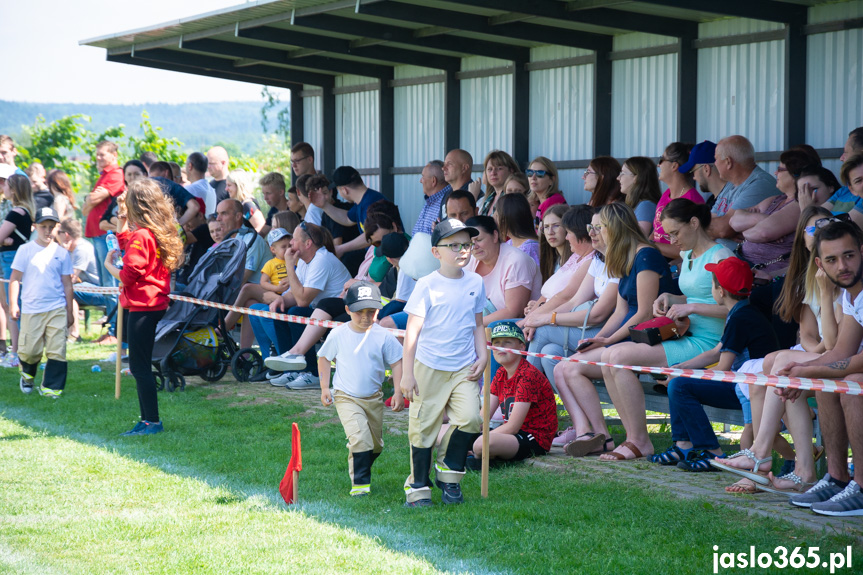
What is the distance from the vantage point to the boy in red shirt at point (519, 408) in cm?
695

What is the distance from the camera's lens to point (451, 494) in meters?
6.02

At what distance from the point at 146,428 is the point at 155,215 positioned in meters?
1.80

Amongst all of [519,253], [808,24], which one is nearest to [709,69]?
[808,24]

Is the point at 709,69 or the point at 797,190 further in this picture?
the point at 709,69

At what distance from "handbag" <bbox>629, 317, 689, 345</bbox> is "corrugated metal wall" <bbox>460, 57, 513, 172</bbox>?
591cm

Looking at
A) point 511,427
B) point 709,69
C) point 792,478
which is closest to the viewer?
point 792,478

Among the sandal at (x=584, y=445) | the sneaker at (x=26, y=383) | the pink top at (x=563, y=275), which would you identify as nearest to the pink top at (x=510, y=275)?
the pink top at (x=563, y=275)

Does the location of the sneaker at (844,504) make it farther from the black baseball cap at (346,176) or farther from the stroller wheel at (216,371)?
the black baseball cap at (346,176)

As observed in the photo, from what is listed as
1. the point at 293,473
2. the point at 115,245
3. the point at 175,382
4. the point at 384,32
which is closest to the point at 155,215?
the point at 175,382

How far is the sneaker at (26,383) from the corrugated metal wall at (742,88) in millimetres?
7396

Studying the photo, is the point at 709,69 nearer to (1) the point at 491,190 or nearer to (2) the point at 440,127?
(1) the point at 491,190

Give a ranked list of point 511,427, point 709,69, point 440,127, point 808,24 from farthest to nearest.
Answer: point 440,127 < point 709,69 < point 808,24 < point 511,427

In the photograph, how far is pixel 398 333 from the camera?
7.97m

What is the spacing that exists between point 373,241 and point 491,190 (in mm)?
1370
